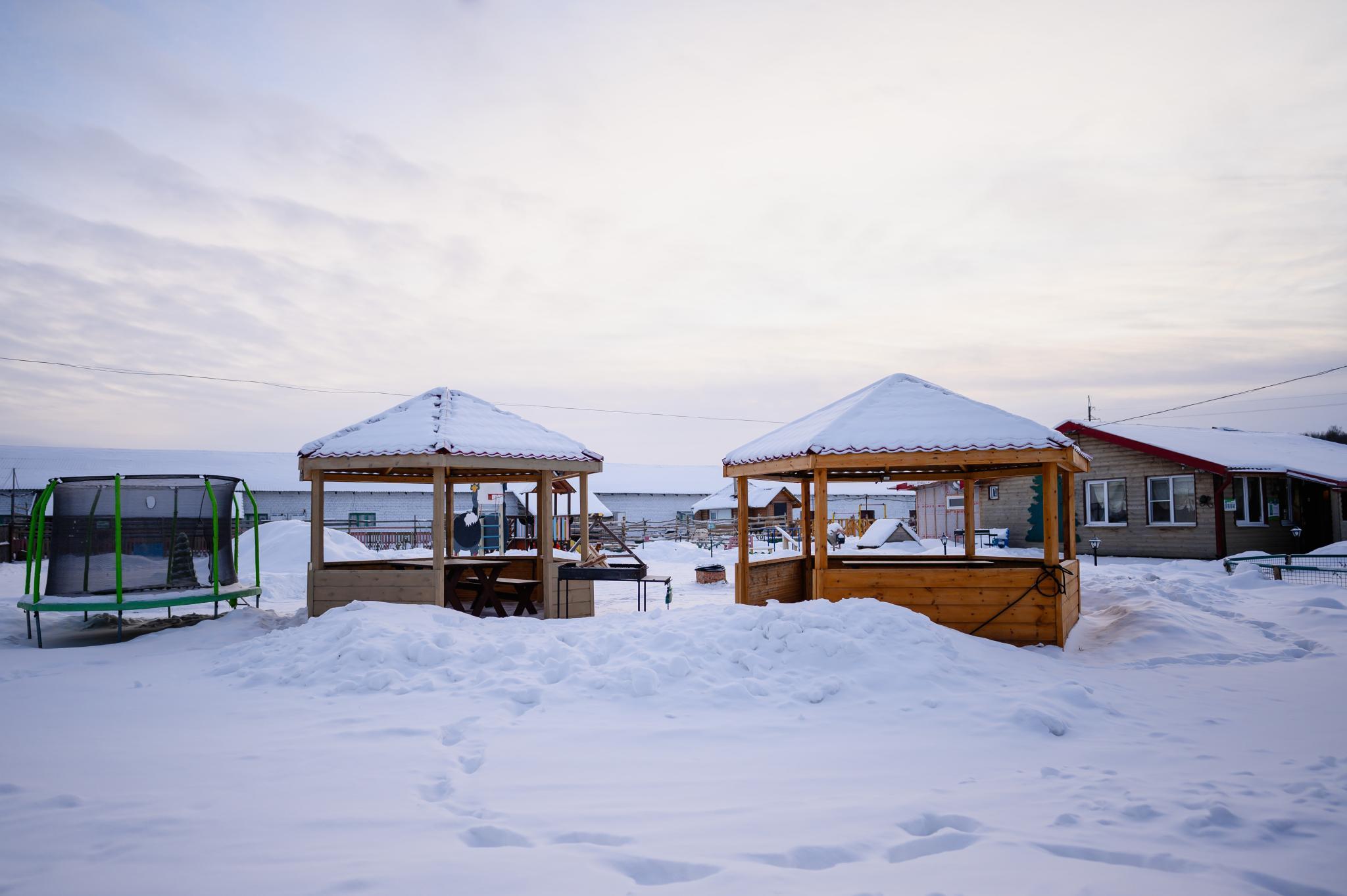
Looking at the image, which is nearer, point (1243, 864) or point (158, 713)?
point (1243, 864)

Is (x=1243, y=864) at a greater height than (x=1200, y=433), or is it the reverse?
(x=1200, y=433)

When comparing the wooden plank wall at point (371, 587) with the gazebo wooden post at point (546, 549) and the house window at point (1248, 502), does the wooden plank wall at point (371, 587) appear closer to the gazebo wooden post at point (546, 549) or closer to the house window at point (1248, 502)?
the gazebo wooden post at point (546, 549)

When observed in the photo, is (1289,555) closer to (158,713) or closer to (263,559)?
(158,713)

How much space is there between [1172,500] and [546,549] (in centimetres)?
1815

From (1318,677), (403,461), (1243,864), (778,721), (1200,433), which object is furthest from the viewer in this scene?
(1200,433)

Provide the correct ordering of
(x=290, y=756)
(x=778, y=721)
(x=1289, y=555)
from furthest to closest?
1. (x=1289, y=555)
2. (x=778, y=721)
3. (x=290, y=756)

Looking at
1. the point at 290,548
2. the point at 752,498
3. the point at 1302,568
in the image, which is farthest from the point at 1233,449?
the point at 290,548

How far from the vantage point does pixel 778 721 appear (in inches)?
232

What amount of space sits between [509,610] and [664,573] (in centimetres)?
799

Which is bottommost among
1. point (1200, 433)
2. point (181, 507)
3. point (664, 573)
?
point (664, 573)

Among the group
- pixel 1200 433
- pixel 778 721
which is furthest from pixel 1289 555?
pixel 778 721

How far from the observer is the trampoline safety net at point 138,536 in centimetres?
1015

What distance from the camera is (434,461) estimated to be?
34.2 feet

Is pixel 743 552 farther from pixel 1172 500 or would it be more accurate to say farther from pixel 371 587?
pixel 1172 500
